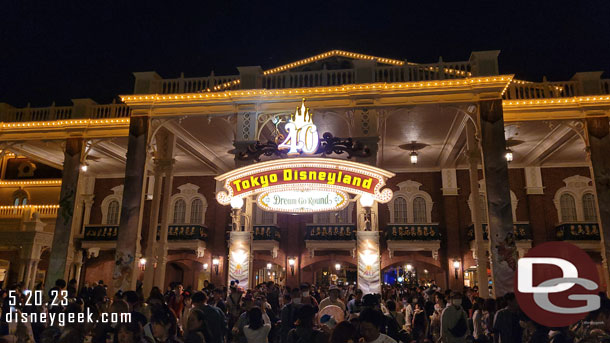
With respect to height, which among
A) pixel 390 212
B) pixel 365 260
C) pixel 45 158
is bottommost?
pixel 365 260

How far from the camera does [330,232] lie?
83.6 ft

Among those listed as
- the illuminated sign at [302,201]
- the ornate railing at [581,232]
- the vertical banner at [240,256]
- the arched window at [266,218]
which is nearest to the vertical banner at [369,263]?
the illuminated sign at [302,201]

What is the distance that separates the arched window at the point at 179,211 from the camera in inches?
1117

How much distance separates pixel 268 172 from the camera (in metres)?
12.6

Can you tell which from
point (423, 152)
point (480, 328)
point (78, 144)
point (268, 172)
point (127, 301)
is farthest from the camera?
point (423, 152)

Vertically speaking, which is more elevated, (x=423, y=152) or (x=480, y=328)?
(x=423, y=152)

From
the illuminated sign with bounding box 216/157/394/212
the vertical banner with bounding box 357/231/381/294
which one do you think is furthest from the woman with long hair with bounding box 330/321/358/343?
the vertical banner with bounding box 357/231/381/294

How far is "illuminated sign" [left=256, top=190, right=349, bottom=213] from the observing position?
13.3 meters

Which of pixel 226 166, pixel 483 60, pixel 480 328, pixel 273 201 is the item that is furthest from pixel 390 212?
pixel 480 328

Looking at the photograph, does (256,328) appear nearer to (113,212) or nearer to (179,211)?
(179,211)

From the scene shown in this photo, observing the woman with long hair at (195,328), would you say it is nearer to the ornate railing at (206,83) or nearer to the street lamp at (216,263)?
the ornate railing at (206,83)

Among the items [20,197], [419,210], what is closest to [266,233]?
[419,210]

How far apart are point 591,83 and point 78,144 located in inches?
836

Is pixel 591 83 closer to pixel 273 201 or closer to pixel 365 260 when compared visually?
pixel 365 260
